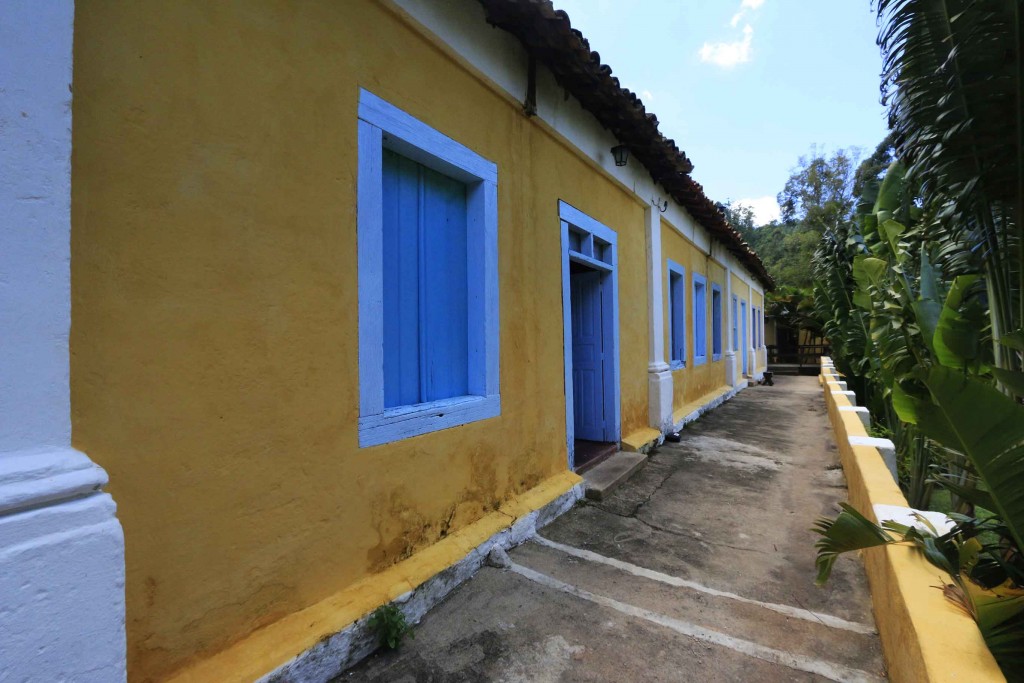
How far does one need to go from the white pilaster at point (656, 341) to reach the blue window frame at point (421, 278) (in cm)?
372

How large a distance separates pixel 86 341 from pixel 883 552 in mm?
3464

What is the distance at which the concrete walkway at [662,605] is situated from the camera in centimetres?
223

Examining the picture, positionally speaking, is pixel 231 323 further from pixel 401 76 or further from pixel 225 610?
pixel 401 76

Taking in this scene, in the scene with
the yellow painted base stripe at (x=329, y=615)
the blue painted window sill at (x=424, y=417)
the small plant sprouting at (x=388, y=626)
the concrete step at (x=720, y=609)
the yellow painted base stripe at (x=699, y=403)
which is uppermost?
the blue painted window sill at (x=424, y=417)

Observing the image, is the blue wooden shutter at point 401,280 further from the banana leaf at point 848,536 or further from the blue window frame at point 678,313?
the blue window frame at point 678,313

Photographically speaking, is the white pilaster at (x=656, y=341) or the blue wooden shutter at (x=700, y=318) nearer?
the white pilaster at (x=656, y=341)

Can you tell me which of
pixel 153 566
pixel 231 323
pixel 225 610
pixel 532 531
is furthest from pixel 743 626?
pixel 231 323

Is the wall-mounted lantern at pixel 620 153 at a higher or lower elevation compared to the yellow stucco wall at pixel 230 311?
higher

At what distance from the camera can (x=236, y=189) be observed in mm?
2020

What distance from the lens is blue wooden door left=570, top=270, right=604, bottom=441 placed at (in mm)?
5730

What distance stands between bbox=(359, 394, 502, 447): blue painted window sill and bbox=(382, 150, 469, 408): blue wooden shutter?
0.14 meters

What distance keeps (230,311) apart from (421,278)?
1.35 meters

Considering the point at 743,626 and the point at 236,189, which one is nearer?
the point at 236,189

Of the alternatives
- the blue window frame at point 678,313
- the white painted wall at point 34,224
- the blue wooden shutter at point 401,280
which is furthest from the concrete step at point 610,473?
the white painted wall at point 34,224
